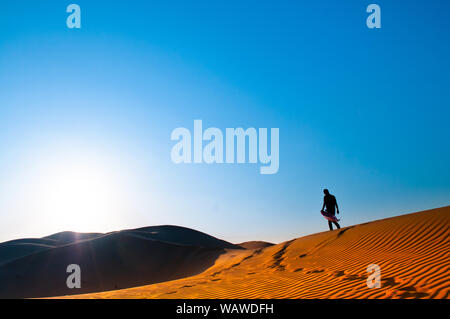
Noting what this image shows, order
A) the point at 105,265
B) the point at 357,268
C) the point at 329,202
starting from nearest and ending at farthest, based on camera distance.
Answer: the point at 357,268 < the point at 329,202 < the point at 105,265

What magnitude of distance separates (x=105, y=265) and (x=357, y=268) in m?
21.4

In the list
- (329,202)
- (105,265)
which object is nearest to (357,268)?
(329,202)

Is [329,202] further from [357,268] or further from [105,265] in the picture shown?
[105,265]

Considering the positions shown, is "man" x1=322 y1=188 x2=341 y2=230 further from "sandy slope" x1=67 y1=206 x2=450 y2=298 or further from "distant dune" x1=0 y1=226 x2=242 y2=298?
"distant dune" x1=0 y1=226 x2=242 y2=298

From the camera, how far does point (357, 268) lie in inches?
310

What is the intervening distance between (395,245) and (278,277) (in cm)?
373

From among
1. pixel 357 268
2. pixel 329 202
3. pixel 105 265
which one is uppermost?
pixel 329 202

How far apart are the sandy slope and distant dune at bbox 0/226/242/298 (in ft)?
30.6

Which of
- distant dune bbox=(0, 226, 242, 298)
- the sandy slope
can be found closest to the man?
the sandy slope
